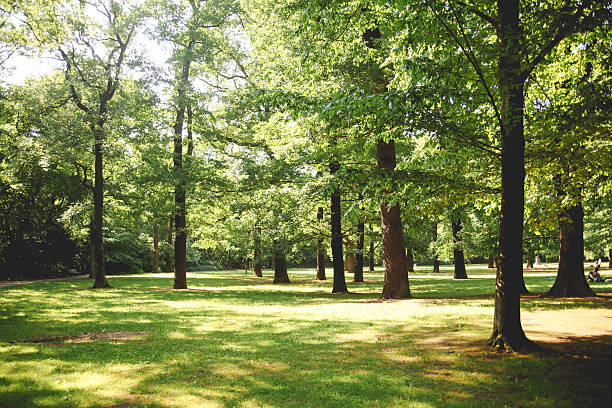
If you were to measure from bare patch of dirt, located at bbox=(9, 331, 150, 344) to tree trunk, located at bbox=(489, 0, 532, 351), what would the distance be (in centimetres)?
776

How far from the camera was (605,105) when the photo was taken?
761 cm

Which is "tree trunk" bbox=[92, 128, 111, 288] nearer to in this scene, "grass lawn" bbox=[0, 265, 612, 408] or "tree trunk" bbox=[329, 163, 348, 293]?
"grass lawn" bbox=[0, 265, 612, 408]

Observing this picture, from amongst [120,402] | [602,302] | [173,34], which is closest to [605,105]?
[602,302]

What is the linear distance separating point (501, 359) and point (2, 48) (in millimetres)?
17230

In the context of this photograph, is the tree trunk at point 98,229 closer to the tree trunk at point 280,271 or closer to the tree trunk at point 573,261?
the tree trunk at point 280,271

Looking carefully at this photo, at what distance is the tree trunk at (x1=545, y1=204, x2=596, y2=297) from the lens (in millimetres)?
13531

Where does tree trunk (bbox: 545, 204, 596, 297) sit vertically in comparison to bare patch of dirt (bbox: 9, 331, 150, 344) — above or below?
above

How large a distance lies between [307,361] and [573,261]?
11.6 meters

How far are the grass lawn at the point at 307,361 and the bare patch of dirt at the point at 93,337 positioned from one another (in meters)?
0.03

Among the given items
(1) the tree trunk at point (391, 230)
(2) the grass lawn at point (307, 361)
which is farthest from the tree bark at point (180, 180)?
(1) the tree trunk at point (391, 230)

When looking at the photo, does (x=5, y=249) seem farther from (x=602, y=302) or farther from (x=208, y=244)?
(x=602, y=302)

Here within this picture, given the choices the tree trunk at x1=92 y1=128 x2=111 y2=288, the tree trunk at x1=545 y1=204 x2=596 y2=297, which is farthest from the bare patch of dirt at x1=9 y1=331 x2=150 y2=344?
the tree trunk at x1=92 y1=128 x2=111 y2=288

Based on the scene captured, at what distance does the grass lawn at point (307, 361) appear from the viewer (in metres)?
5.14

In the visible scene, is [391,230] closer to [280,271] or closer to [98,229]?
[280,271]
